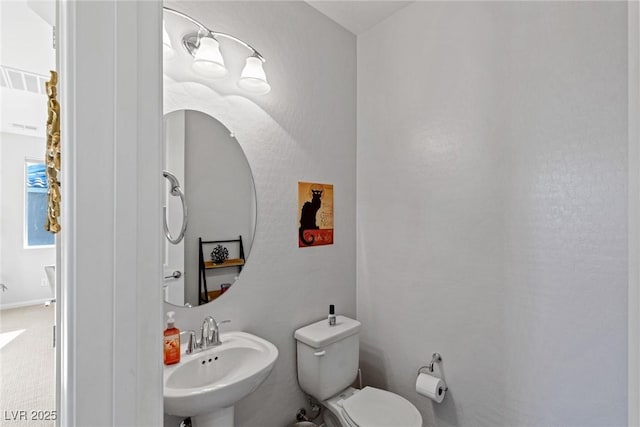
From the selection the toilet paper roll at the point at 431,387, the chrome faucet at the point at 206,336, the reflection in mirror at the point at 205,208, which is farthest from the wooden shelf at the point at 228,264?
the toilet paper roll at the point at 431,387

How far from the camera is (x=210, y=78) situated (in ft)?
4.81

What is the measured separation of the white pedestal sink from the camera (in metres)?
1.10

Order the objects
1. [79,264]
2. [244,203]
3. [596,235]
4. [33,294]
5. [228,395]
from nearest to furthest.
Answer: [79,264]
[228,395]
[596,235]
[33,294]
[244,203]

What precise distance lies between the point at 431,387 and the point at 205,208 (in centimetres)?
146

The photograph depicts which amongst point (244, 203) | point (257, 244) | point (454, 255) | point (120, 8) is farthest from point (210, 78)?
point (454, 255)

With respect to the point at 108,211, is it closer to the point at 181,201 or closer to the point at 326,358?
the point at 181,201

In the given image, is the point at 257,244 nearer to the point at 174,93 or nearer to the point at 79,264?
the point at 174,93

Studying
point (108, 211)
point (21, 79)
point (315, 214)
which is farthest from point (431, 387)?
point (21, 79)

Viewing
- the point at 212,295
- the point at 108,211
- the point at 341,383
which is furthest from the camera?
the point at 341,383

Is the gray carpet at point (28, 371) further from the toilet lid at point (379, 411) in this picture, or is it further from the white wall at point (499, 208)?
the white wall at point (499, 208)

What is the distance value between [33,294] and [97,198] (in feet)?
4.70

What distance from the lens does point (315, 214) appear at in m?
1.91

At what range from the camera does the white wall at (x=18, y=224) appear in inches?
43.4

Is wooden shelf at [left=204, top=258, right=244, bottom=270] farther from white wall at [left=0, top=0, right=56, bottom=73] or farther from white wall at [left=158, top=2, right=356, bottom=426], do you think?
white wall at [left=0, top=0, right=56, bottom=73]
